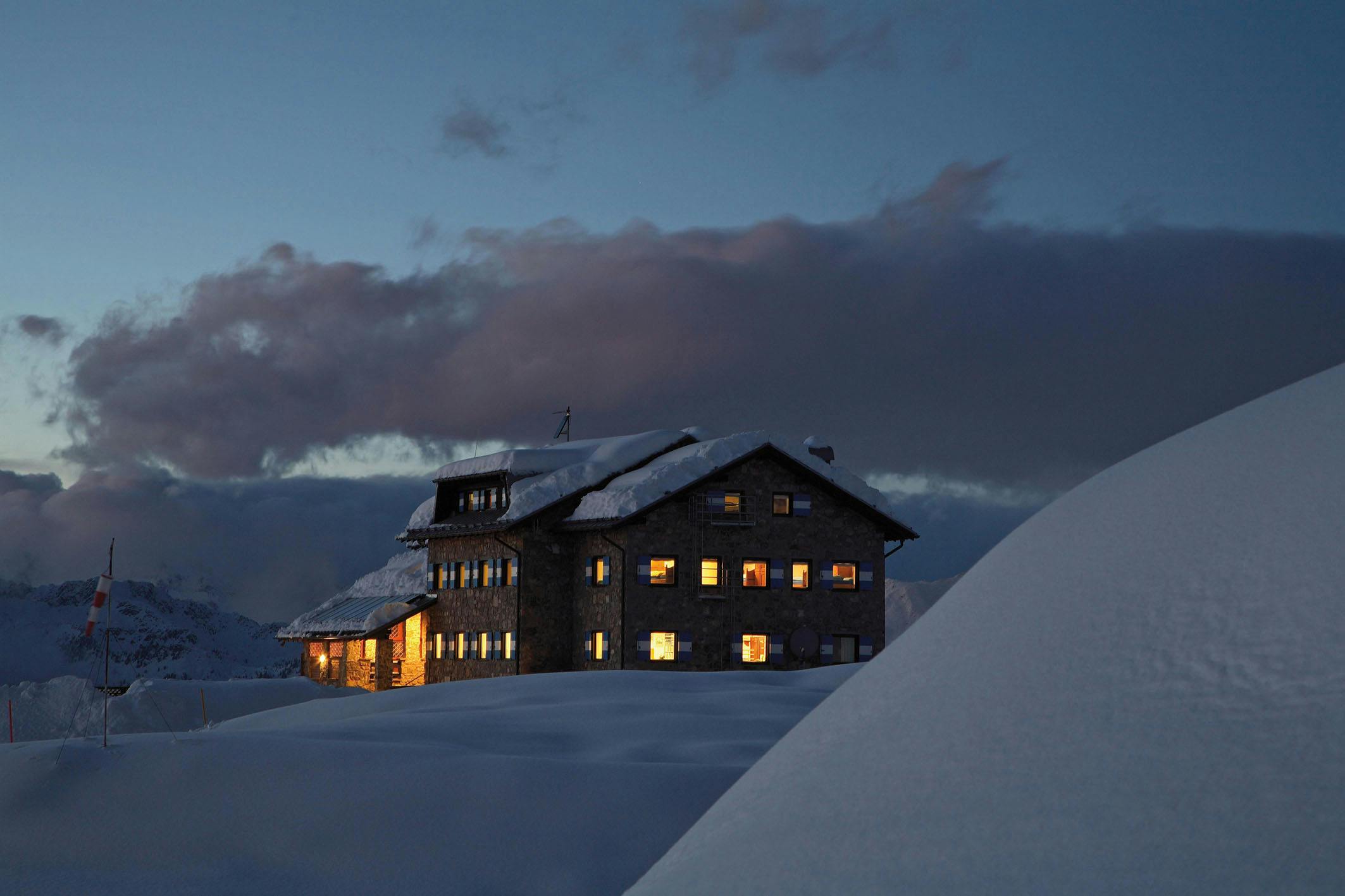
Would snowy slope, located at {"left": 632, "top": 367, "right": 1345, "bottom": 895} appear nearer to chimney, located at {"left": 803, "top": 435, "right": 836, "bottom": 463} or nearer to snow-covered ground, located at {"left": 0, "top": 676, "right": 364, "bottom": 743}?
snow-covered ground, located at {"left": 0, "top": 676, "right": 364, "bottom": 743}

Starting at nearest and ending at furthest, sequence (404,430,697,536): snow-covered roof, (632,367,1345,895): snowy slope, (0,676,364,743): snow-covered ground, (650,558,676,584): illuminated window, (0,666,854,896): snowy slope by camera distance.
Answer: (632,367,1345,895): snowy slope < (0,666,854,896): snowy slope < (0,676,364,743): snow-covered ground < (650,558,676,584): illuminated window < (404,430,697,536): snow-covered roof

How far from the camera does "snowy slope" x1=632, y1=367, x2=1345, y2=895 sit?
Result: 298 centimetres

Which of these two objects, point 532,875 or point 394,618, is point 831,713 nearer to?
point 532,875

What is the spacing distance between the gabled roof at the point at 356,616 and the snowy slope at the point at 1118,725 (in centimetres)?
3782

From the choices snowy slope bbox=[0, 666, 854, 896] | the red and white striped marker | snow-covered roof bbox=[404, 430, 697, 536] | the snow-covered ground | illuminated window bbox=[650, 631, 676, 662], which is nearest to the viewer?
snowy slope bbox=[0, 666, 854, 896]

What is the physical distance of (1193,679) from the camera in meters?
3.38

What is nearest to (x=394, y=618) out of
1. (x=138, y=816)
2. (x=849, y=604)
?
(x=849, y=604)

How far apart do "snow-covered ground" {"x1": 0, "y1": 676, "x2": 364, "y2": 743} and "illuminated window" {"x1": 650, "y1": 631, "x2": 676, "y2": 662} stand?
8895 mm

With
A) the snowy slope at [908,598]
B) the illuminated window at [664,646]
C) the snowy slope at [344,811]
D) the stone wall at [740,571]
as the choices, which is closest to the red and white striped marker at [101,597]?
the snowy slope at [344,811]

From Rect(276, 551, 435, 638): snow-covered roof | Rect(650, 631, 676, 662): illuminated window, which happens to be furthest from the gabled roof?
Rect(650, 631, 676, 662): illuminated window

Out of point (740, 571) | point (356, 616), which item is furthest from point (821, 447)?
point (356, 616)

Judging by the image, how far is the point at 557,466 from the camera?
39.1 metres

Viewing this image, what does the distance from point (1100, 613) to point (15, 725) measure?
83.4 feet

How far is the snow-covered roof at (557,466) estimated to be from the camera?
3631 centimetres
